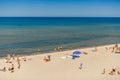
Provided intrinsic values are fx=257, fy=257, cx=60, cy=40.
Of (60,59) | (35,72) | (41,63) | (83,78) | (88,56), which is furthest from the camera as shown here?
(88,56)

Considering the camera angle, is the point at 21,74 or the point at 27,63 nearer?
the point at 21,74

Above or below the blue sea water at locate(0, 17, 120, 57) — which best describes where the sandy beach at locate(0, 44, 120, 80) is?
below

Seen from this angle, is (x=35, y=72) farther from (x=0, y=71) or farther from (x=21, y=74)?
(x=0, y=71)

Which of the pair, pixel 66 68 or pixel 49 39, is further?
pixel 49 39

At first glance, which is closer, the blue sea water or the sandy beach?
the sandy beach

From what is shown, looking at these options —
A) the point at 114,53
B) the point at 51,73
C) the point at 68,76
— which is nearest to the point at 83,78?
the point at 68,76

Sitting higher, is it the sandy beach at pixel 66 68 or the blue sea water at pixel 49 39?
the blue sea water at pixel 49 39

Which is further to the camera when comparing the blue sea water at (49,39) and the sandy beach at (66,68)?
the blue sea water at (49,39)

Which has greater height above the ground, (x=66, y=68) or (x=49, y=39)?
(x=49, y=39)
